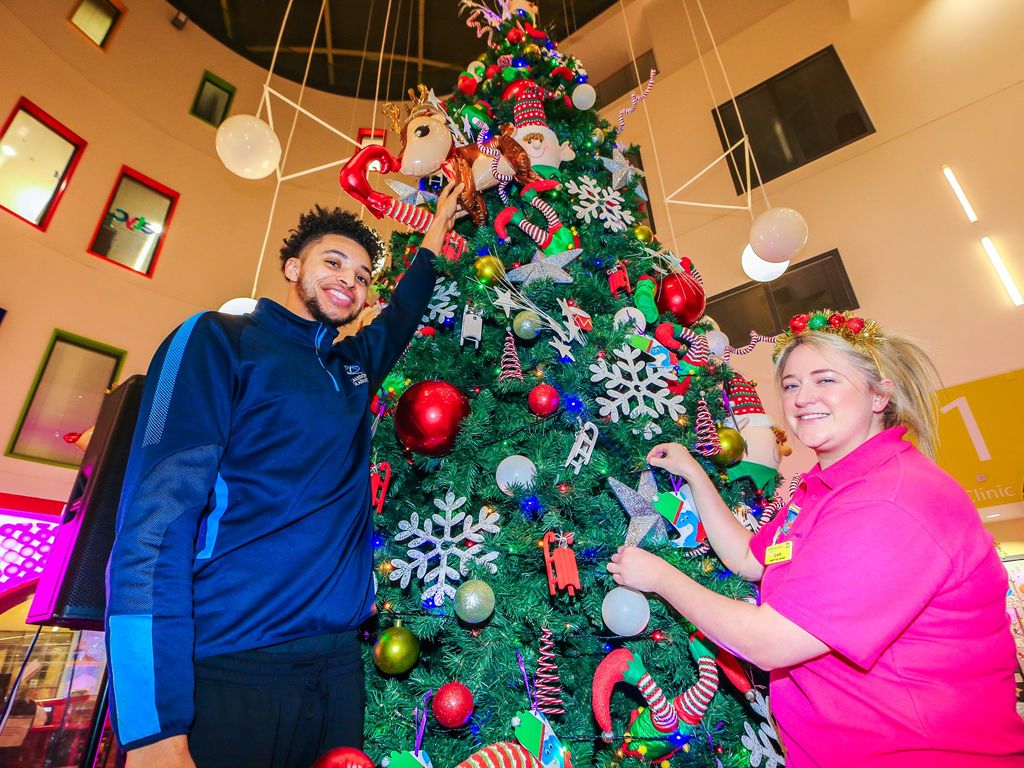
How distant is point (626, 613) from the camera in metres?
1.08

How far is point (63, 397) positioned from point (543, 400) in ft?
19.3

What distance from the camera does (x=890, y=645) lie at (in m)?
0.88

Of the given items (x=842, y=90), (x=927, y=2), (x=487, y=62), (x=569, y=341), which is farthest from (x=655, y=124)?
(x=569, y=341)

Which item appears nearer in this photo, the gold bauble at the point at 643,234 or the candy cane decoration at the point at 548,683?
the candy cane decoration at the point at 548,683

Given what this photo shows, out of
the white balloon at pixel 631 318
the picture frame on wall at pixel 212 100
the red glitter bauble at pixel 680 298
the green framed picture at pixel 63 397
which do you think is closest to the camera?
the white balloon at pixel 631 318

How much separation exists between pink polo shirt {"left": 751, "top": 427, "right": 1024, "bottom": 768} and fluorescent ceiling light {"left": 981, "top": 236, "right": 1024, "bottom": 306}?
14.6 feet

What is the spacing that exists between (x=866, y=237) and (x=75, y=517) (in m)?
6.03

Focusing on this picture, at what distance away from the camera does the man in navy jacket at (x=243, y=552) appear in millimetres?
782

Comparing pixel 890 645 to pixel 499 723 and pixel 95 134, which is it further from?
pixel 95 134

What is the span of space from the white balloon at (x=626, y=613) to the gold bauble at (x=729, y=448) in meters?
0.60

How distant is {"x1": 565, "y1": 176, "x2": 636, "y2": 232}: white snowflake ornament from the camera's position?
1.94 meters

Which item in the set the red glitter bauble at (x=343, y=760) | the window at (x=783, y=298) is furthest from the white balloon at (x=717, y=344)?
the window at (x=783, y=298)

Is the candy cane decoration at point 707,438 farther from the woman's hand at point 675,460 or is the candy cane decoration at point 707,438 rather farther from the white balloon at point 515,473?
the white balloon at point 515,473

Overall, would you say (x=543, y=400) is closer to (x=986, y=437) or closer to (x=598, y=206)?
(x=598, y=206)
